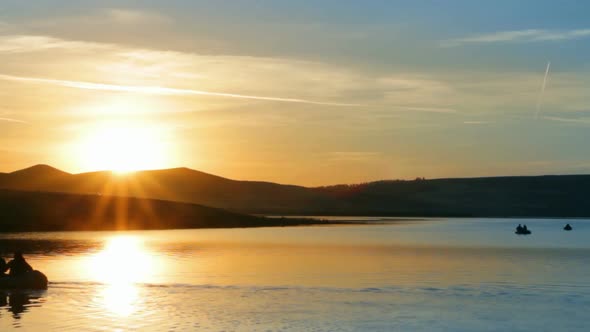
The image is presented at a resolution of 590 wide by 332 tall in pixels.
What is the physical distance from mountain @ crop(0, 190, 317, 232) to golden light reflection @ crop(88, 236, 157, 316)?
160 ft

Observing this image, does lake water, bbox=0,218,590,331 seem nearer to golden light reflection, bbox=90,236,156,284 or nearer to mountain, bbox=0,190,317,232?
golden light reflection, bbox=90,236,156,284

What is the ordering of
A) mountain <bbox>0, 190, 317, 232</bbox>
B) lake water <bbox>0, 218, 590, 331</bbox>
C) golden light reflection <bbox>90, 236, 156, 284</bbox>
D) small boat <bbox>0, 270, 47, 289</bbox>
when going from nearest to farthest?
lake water <bbox>0, 218, 590, 331</bbox> < small boat <bbox>0, 270, 47, 289</bbox> < golden light reflection <bbox>90, 236, 156, 284</bbox> < mountain <bbox>0, 190, 317, 232</bbox>

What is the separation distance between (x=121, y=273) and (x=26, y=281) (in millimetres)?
10734

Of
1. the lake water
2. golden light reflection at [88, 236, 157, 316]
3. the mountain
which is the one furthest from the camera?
the mountain

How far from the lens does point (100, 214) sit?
143m

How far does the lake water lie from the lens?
34.8 m

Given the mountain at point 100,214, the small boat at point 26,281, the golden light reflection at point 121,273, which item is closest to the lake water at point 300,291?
the golden light reflection at point 121,273

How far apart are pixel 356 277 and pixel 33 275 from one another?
63.8 feet

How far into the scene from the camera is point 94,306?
3869cm

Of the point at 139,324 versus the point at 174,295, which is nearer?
the point at 139,324

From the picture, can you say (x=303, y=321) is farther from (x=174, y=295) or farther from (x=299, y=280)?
(x=299, y=280)

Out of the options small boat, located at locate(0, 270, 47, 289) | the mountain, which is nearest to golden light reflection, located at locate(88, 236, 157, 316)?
small boat, located at locate(0, 270, 47, 289)

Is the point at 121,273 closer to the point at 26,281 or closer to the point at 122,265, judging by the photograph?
the point at 122,265

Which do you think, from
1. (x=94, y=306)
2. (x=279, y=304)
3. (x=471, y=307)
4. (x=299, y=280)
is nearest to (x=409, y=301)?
(x=471, y=307)
